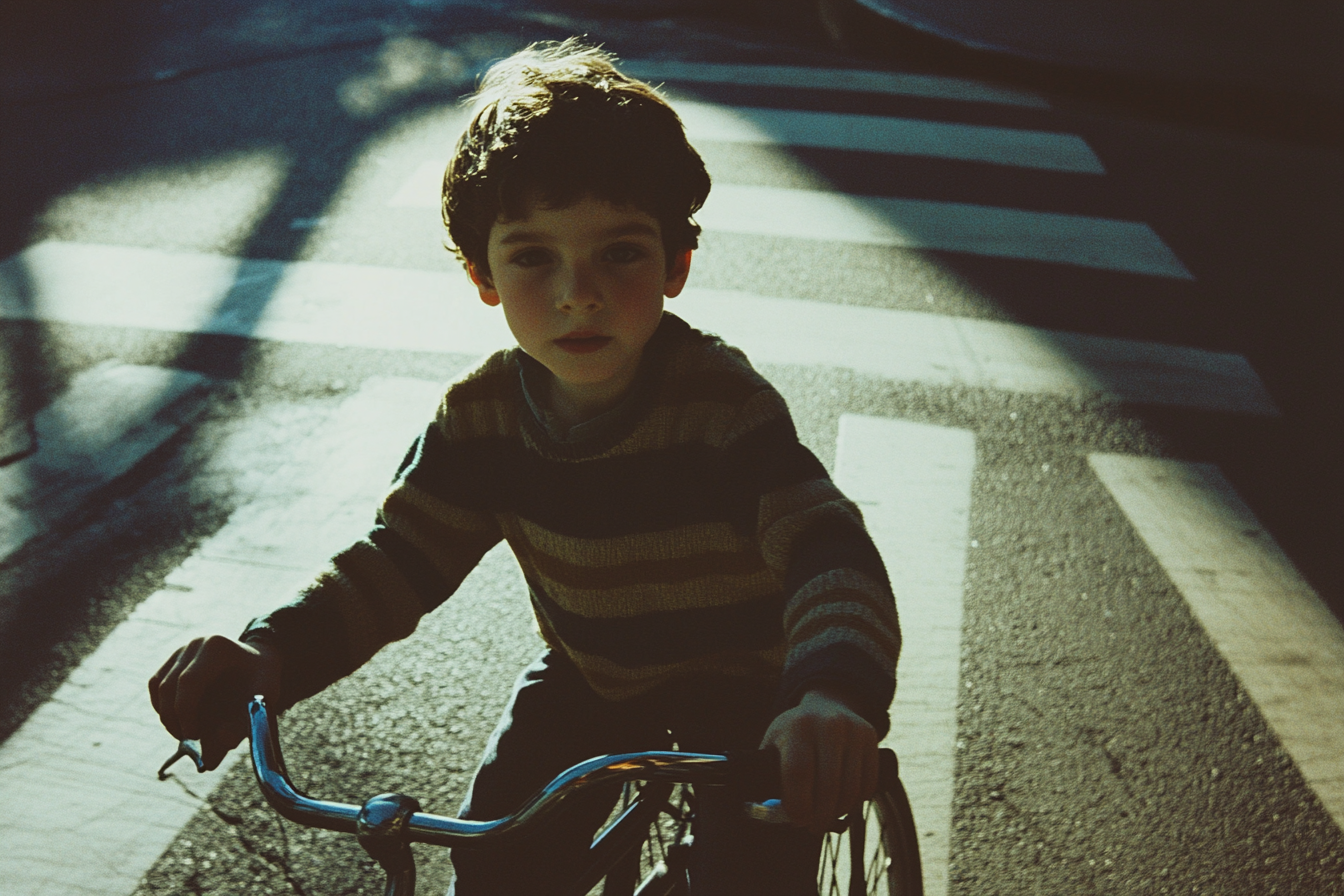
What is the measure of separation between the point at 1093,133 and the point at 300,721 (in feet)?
19.5

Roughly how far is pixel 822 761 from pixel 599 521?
0.59 m

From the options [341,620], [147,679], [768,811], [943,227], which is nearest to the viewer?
[768,811]

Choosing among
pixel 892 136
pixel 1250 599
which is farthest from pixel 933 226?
pixel 1250 599

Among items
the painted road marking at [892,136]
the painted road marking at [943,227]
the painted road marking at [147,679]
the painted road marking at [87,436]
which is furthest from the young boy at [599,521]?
the painted road marking at [892,136]

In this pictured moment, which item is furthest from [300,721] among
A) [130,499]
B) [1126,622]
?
[1126,622]

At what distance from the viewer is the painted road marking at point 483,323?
4207mm

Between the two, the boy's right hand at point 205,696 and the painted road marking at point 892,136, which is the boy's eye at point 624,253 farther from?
the painted road marking at point 892,136

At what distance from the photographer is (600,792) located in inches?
62.3

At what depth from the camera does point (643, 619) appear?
5.31 ft

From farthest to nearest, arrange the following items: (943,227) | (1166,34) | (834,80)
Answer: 1. (1166,34)
2. (834,80)
3. (943,227)

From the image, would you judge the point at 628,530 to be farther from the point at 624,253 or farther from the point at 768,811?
the point at 768,811

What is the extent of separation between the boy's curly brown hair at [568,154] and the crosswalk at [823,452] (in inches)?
66.6

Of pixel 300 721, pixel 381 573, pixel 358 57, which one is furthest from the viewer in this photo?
pixel 358 57

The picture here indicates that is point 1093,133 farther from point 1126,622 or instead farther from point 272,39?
point 272,39
